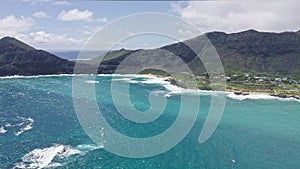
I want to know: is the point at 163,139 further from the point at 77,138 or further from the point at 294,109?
the point at 294,109

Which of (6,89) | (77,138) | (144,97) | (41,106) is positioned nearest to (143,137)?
(77,138)

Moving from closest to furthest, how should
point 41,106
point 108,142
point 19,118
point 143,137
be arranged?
point 108,142, point 143,137, point 19,118, point 41,106

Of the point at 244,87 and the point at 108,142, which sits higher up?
the point at 244,87


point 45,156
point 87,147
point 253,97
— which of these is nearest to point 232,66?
point 253,97

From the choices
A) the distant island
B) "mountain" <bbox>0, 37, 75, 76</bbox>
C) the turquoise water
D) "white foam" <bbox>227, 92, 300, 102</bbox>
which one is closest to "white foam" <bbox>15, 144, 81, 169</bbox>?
the turquoise water

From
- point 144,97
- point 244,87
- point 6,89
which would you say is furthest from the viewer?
point 244,87

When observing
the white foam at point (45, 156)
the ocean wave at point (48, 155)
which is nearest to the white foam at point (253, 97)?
the ocean wave at point (48, 155)

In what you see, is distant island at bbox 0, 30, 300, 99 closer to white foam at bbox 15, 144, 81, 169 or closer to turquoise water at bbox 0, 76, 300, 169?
turquoise water at bbox 0, 76, 300, 169

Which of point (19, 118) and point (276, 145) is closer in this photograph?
point (276, 145)
